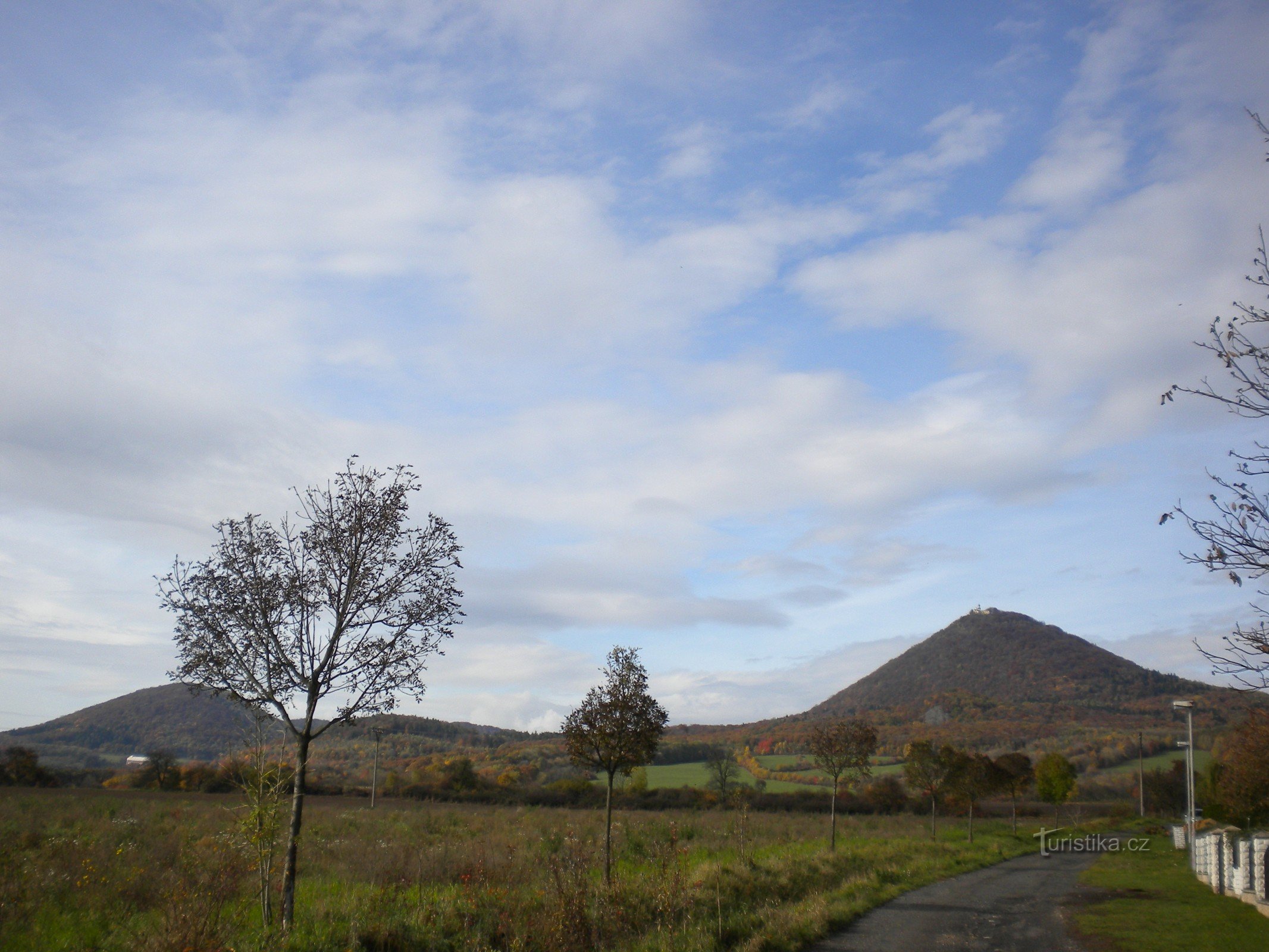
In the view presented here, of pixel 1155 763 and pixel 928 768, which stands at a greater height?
pixel 928 768

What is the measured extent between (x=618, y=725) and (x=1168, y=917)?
12.7 meters

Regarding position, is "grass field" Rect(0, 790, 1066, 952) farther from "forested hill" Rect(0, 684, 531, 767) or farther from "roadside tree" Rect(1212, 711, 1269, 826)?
"forested hill" Rect(0, 684, 531, 767)

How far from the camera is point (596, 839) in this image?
24.1 meters

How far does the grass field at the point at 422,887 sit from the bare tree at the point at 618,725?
6.57 ft

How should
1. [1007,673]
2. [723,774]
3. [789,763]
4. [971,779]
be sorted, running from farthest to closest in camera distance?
1. [1007,673]
2. [789,763]
3. [723,774]
4. [971,779]

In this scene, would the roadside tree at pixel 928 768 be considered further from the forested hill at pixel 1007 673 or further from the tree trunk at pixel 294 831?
the forested hill at pixel 1007 673

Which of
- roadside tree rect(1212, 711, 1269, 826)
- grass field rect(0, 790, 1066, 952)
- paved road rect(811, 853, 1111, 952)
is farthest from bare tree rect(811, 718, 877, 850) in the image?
roadside tree rect(1212, 711, 1269, 826)

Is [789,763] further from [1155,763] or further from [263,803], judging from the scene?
[263,803]

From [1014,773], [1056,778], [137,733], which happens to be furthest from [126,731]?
[1056,778]

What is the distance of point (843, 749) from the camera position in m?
29.7

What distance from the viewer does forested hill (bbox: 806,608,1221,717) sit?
444 ft

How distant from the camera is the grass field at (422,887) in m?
9.79

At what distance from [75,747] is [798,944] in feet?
334

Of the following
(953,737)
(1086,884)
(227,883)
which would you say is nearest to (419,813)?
(227,883)
